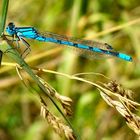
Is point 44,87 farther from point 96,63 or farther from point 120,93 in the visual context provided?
point 96,63

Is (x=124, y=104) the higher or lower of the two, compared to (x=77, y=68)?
lower

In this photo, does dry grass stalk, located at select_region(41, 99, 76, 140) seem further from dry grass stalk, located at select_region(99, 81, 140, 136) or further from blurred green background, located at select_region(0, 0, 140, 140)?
blurred green background, located at select_region(0, 0, 140, 140)

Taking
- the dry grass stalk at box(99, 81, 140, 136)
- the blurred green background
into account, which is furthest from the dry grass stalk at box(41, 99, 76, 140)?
the blurred green background

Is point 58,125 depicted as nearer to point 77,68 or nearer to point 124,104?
point 124,104

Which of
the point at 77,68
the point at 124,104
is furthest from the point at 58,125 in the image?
the point at 77,68

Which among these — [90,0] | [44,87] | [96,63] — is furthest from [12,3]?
[44,87]

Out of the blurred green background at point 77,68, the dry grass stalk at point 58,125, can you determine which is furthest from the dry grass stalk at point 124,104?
the blurred green background at point 77,68

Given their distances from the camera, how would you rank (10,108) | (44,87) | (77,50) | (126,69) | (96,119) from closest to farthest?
(44,87)
(77,50)
(96,119)
(126,69)
(10,108)
